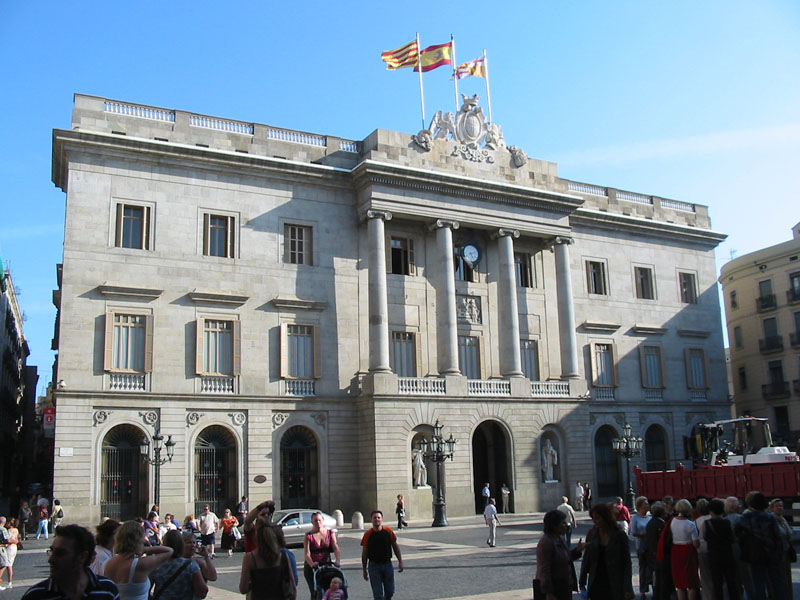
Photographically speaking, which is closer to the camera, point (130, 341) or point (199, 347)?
point (130, 341)

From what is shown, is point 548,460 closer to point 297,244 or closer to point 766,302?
point 297,244

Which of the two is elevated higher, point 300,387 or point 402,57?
point 402,57

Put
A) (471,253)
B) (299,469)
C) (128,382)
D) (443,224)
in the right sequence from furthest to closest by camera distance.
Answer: (471,253), (443,224), (299,469), (128,382)

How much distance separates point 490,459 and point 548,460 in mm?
2810

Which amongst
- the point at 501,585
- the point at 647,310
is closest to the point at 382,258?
the point at 647,310

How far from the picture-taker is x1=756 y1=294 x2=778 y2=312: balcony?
5803cm

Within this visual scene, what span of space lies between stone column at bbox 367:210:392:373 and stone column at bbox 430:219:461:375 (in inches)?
101

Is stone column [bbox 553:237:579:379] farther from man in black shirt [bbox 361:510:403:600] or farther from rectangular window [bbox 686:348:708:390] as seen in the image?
man in black shirt [bbox 361:510:403:600]

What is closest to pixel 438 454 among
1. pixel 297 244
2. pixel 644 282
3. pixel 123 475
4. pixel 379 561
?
pixel 297 244

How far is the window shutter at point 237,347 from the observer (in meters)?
35.6

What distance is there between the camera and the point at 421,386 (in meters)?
37.5

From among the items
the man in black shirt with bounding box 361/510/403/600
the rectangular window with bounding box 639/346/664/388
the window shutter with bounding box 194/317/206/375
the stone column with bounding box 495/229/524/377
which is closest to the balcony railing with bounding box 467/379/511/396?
the stone column with bounding box 495/229/524/377

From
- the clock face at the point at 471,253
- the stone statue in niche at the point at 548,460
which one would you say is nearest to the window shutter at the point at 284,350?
the clock face at the point at 471,253

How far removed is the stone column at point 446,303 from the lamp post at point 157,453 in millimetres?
12759
